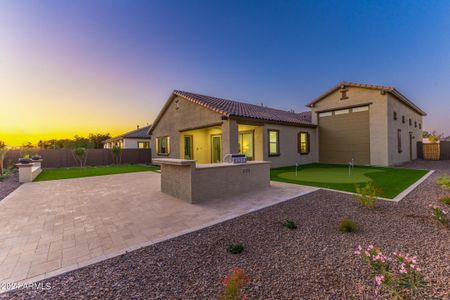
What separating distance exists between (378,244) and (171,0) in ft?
39.7

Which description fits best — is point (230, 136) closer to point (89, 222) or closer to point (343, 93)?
point (89, 222)

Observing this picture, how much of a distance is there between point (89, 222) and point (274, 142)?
10.6 metres

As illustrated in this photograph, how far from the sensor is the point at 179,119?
14.7 m

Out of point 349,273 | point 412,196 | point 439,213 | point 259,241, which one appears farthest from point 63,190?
point 412,196

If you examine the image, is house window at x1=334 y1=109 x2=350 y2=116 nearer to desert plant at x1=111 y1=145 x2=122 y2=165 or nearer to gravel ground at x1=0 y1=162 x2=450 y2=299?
gravel ground at x1=0 y1=162 x2=450 y2=299

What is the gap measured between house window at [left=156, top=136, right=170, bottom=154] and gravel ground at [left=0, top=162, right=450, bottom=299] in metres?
13.8

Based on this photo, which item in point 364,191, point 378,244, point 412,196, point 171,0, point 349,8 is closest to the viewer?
point 378,244

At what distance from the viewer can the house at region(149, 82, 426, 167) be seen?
11.8 metres

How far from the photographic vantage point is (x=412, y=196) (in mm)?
5582

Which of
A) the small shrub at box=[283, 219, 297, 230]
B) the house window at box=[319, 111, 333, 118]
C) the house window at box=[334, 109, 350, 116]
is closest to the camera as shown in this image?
the small shrub at box=[283, 219, 297, 230]

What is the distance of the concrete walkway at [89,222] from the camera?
2777 millimetres

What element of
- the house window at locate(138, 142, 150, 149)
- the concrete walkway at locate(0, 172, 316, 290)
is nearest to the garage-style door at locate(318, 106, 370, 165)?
the concrete walkway at locate(0, 172, 316, 290)

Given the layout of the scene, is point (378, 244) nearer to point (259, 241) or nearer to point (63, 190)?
point (259, 241)

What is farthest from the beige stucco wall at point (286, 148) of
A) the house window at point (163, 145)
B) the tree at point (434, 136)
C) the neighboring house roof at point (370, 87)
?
the tree at point (434, 136)
